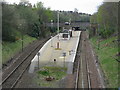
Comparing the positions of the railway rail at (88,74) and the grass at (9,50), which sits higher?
the grass at (9,50)

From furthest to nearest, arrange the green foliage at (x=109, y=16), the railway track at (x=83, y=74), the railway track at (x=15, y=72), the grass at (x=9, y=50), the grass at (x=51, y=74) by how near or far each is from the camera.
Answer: the green foliage at (x=109, y=16)
the grass at (x=9, y=50)
the railway track at (x=15, y=72)
the grass at (x=51, y=74)
the railway track at (x=83, y=74)

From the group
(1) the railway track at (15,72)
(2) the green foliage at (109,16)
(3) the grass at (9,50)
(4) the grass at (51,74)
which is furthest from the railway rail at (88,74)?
(2) the green foliage at (109,16)

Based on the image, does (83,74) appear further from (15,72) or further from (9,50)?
(9,50)

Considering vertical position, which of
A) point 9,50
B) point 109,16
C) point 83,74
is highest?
point 109,16

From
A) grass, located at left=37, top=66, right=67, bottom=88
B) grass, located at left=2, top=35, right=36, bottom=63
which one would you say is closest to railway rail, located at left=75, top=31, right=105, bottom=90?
grass, located at left=37, top=66, right=67, bottom=88

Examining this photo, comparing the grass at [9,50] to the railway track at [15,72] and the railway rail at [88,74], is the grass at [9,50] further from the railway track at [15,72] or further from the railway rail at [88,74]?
the railway rail at [88,74]

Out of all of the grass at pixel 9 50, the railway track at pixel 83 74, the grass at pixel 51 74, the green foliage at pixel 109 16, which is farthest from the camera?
the green foliage at pixel 109 16

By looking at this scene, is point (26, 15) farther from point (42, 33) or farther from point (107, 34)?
point (107, 34)

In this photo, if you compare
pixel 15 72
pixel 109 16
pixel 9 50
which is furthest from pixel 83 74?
pixel 109 16

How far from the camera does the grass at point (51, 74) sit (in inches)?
768

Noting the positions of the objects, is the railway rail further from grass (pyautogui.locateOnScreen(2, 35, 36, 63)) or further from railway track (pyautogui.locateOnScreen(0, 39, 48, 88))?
grass (pyautogui.locateOnScreen(2, 35, 36, 63))

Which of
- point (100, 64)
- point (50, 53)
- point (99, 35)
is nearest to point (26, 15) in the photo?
point (99, 35)

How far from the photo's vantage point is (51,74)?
73.4ft

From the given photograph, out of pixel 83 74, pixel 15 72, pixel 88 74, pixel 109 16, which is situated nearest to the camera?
pixel 88 74
